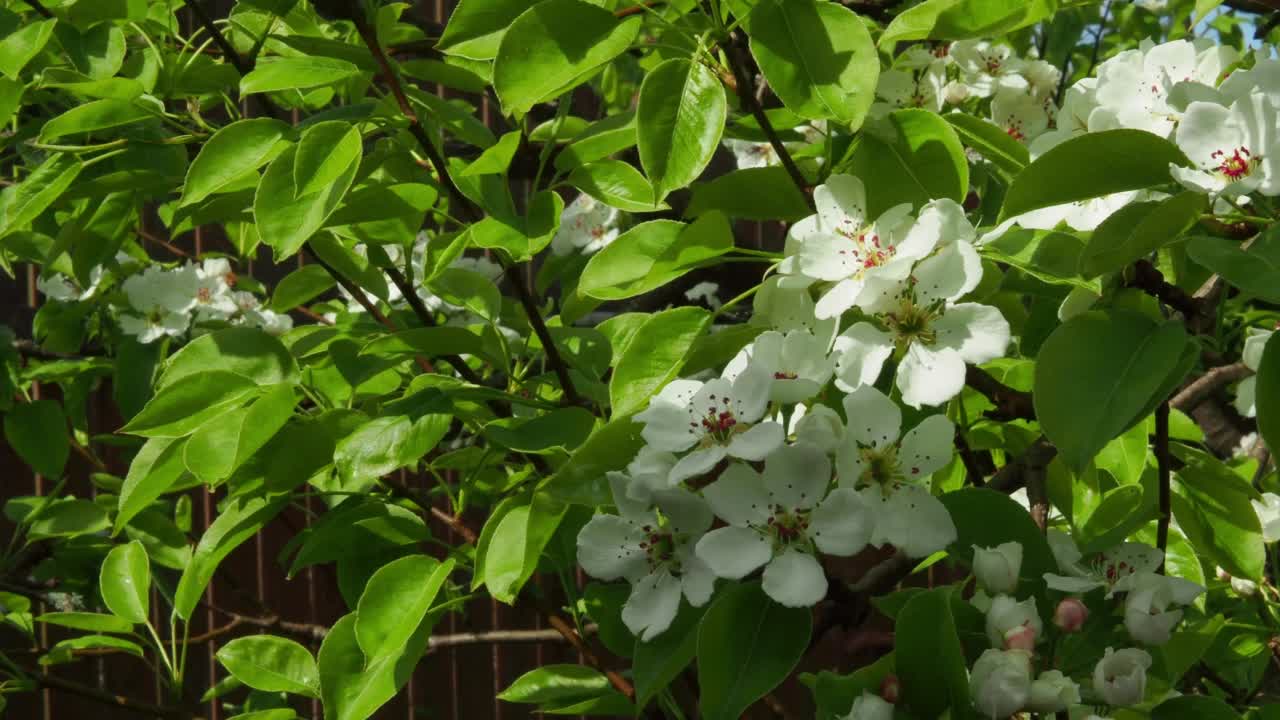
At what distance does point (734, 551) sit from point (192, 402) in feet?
1.77

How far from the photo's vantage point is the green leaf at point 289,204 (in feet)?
2.97

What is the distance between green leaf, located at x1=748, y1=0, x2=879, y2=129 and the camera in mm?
817

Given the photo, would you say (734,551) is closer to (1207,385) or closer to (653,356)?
(653,356)

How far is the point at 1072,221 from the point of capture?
0.94 meters

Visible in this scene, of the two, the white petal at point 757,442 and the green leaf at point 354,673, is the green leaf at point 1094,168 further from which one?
the green leaf at point 354,673

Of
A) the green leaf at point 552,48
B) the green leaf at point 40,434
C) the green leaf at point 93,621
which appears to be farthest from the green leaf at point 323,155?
the green leaf at point 40,434

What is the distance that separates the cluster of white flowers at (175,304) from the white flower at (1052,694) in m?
1.30

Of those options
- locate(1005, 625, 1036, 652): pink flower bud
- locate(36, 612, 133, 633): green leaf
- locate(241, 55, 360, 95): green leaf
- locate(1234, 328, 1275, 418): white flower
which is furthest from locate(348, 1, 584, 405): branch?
locate(36, 612, 133, 633): green leaf

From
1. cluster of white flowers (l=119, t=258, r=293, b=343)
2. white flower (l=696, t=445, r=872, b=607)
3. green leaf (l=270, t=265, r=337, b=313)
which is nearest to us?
white flower (l=696, t=445, r=872, b=607)

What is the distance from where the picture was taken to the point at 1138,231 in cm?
69

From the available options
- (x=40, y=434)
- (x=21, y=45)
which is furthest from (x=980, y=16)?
(x=40, y=434)

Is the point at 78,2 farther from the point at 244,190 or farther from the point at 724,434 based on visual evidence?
the point at 724,434

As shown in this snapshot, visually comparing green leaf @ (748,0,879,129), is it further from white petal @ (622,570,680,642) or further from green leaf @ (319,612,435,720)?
green leaf @ (319,612,435,720)

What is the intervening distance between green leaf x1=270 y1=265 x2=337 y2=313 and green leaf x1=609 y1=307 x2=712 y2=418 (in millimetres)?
596
